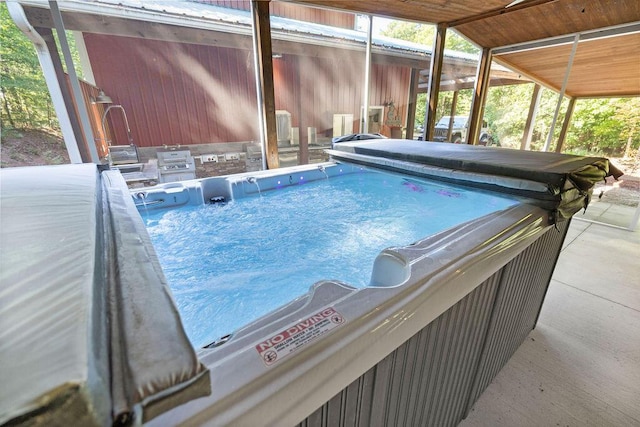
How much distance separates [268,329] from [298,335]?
3.4 inches

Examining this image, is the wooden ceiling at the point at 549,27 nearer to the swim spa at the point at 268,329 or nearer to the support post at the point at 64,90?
the swim spa at the point at 268,329

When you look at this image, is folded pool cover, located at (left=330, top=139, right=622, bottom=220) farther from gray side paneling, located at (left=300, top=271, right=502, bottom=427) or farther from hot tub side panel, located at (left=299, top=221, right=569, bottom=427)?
gray side paneling, located at (left=300, top=271, right=502, bottom=427)

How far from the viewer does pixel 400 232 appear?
259 centimetres

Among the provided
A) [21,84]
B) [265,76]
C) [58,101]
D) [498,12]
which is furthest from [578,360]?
[21,84]

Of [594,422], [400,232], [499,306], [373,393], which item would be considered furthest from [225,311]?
[594,422]

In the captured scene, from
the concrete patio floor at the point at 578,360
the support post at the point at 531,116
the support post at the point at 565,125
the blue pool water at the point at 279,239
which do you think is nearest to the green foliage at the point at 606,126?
the support post at the point at 565,125

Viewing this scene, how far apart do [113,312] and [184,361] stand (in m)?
0.21

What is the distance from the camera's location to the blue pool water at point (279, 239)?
172 centimetres

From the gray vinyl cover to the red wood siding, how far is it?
5.74 metres

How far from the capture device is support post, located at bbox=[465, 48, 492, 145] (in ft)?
14.1

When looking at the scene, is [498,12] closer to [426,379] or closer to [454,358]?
[454,358]

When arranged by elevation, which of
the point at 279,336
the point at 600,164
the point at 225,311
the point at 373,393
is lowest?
the point at 225,311

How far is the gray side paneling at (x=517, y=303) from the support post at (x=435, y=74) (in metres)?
2.99

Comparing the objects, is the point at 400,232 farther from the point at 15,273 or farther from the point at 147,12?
the point at 147,12
